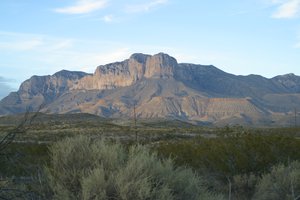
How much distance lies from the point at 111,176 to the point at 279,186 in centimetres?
734

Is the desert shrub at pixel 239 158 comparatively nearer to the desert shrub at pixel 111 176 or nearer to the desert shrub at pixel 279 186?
the desert shrub at pixel 279 186

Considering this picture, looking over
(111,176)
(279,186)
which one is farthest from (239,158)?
(111,176)

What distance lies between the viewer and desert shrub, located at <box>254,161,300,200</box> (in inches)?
566

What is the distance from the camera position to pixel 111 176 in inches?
358

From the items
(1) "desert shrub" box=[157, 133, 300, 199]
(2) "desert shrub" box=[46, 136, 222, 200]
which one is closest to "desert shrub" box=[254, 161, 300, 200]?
(1) "desert shrub" box=[157, 133, 300, 199]

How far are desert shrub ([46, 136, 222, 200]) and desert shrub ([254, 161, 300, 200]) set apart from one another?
4378 millimetres

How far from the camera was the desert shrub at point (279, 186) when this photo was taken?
47.1 ft

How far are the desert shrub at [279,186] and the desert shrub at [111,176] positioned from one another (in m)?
4.38

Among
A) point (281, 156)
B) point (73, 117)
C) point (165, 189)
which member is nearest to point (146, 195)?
point (165, 189)

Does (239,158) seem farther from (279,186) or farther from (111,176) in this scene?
(111,176)

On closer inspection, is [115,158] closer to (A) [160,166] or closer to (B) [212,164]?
(A) [160,166]

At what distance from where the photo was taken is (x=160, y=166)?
9.66 meters

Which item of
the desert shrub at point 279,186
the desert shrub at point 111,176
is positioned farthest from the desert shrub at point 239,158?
the desert shrub at point 111,176

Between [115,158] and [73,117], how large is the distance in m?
139
